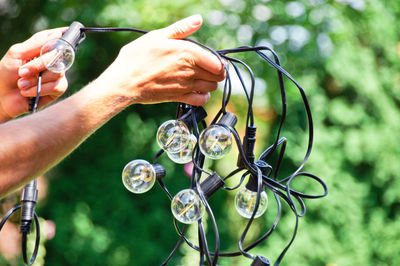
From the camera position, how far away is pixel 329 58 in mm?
3635

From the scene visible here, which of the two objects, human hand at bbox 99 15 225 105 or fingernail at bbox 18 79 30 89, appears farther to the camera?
fingernail at bbox 18 79 30 89

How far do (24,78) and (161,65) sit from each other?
433 millimetres

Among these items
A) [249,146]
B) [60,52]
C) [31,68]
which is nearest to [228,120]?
[249,146]

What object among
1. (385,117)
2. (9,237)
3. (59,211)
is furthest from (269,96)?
(9,237)

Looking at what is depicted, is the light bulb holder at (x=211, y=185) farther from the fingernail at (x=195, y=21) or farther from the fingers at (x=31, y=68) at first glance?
the fingers at (x=31, y=68)

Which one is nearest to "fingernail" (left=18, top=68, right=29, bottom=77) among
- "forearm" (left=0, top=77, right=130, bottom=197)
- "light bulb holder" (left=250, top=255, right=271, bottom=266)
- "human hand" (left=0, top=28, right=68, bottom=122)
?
"human hand" (left=0, top=28, right=68, bottom=122)

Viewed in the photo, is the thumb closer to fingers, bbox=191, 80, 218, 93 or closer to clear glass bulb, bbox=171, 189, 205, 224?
fingers, bbox=191, 80, 218, 93

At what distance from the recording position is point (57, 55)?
1.14 meters

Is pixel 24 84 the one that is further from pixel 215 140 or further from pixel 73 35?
pixel 215 140

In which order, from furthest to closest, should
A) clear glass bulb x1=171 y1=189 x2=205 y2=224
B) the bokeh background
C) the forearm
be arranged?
the bokeh background < clear glass bulb x1=171 y1=189 x2=205 y2=224 < the forearm

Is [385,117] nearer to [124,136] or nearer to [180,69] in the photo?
[124,136]

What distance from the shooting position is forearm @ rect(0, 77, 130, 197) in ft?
3.13

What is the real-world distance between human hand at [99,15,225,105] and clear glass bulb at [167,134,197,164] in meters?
0.13

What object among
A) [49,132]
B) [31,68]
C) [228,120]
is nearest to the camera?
[49,132]
